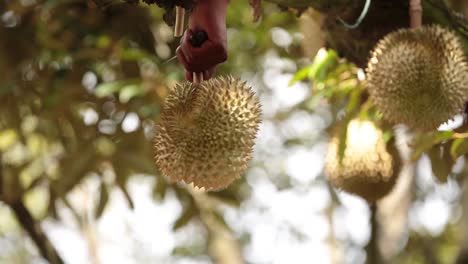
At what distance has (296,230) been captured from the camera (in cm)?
553

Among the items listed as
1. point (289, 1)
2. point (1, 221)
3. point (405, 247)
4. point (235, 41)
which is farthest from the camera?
point (1, 221)

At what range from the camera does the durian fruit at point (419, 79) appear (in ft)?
4.01

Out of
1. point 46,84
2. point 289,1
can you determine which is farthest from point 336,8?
point 46,84

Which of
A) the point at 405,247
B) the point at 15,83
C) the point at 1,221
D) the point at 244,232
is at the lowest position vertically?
the point at 1,221

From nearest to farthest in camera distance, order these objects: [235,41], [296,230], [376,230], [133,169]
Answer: [133,169] < [376,230] < [235,41] < [296,230]

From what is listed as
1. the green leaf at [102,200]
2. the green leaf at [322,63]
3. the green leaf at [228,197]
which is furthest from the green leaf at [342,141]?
the green leaf at [102,200]

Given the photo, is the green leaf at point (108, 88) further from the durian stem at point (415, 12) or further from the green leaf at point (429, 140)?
the durian stem at point (415, 12)

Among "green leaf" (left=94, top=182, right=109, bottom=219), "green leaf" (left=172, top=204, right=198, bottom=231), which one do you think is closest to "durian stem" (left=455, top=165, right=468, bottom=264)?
"green leaf" (left=172, top=204, right=198, bottom=231)

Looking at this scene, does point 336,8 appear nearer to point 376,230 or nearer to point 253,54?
point 376,230

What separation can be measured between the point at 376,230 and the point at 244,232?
9.60 ft

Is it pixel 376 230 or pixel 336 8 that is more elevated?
pixel 336 8

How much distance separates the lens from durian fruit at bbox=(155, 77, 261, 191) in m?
1.04

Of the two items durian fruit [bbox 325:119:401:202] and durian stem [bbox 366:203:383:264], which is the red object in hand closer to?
durian fruit [bbox 325:119:401:202]

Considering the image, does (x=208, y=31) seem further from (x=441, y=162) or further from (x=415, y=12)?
(x=441, y=162)
